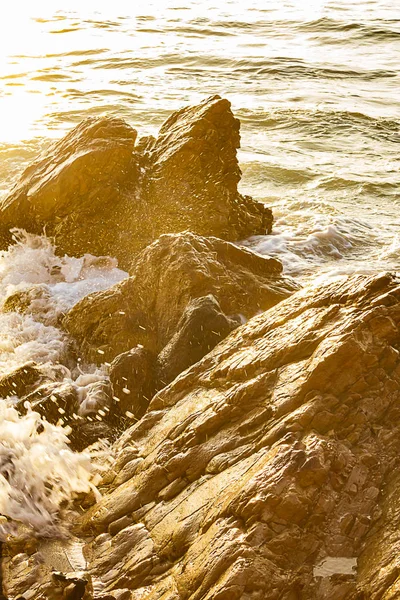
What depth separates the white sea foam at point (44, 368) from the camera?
5129mm

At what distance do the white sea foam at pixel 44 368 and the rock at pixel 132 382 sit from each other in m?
0.19

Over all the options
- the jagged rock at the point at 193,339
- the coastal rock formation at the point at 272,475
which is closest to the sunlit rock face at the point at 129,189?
the jagged rock at the point at 193,339

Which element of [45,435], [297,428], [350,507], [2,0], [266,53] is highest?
[2,0]

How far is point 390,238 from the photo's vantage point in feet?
32.4

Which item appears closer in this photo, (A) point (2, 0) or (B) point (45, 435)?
(B) point (45, 435)

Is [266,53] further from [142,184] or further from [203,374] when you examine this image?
[203,374]

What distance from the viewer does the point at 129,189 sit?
9094 millimetres

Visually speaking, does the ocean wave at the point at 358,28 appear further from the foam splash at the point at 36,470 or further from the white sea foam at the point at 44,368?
the foam splash at the point at 36,470

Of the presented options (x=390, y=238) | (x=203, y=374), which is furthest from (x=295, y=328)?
(x=390, y=238)

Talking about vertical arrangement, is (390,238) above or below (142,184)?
below

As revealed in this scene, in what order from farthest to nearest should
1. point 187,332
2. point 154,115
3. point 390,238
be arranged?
point 154,115
point 390,238
point 187,332

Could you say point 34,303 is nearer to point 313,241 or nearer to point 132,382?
point 132,382

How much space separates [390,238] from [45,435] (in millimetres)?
5823

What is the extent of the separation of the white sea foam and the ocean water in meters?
0.01
